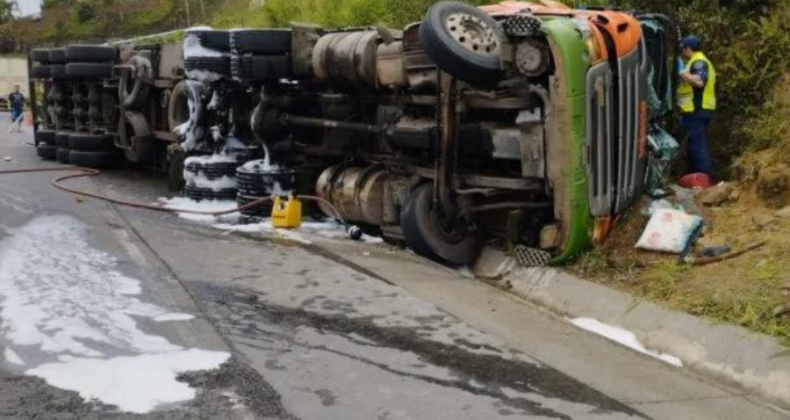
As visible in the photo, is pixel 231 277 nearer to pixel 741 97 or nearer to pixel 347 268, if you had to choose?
pixel 347 268

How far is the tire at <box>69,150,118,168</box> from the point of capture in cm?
1423

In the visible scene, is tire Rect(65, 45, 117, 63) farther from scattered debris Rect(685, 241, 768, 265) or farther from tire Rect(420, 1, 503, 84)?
scattered debris Rect(685, 241, 768, 265)

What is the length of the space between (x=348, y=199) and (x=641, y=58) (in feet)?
10.3

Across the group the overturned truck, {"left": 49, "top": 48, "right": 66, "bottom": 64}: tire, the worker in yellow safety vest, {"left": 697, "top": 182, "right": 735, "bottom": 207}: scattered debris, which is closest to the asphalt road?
the overturned truck

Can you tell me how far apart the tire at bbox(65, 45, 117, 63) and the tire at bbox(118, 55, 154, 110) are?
80cm

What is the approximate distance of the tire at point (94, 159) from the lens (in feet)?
46.7

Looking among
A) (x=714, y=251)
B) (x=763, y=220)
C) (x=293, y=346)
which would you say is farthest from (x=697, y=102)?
(x=293, y=346)

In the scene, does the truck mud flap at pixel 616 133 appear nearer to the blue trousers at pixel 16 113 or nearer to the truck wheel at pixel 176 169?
the truck wheel at pixel 176 169

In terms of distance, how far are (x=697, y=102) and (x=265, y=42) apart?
425cm

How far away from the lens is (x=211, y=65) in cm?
975

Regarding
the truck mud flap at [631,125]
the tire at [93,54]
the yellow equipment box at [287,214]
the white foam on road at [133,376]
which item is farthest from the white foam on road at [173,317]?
the tire at [93,54]

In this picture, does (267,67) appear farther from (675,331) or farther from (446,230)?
(675,331)

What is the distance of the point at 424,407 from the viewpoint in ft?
13.8

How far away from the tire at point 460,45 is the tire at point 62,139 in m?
9.92
